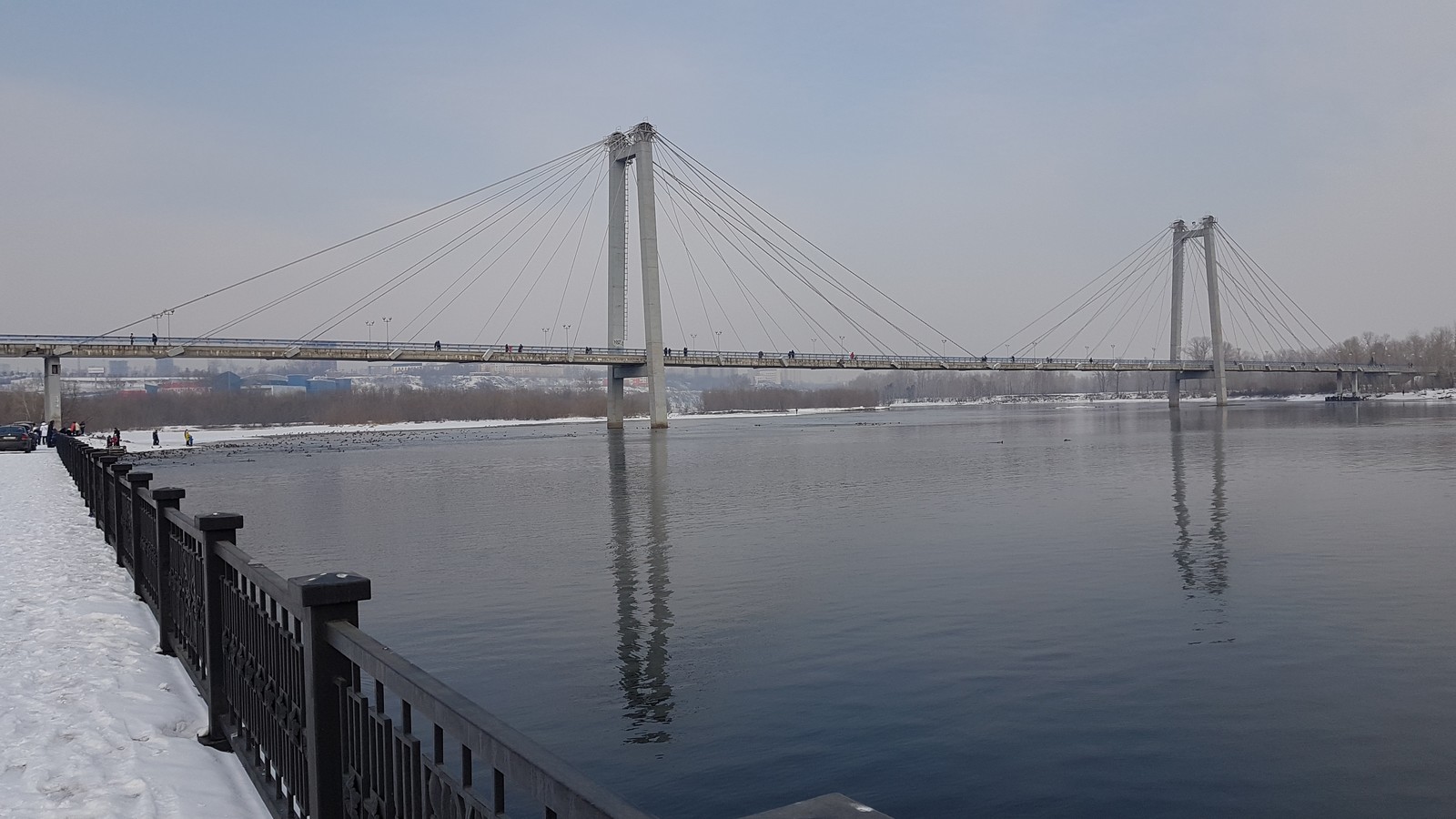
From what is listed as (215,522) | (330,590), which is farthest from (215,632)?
(330,590)

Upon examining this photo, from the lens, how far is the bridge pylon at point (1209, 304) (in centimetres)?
10806

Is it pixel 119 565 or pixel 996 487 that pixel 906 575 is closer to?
pixel 119 565

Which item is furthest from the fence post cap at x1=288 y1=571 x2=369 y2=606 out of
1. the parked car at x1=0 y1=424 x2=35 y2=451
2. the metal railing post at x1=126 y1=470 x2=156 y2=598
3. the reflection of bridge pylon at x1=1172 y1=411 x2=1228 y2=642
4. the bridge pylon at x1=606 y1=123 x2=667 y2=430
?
the bridge pylon at x1=606 y1=123 x2=667 y2=430

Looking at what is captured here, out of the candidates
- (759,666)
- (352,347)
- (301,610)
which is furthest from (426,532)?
(352,347)

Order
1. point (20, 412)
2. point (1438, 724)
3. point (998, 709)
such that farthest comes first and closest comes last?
1. point (20, 412)
2. point (998, 709)
3. point (1438, 724)

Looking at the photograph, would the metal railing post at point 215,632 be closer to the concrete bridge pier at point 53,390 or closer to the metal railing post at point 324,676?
the metal railing post at point 324,676

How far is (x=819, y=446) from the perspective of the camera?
2036 inches

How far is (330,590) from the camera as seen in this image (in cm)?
361

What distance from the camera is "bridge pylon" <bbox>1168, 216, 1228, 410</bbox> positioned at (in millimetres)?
108062

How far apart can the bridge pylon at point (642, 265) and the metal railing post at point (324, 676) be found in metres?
68.8

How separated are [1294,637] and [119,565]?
1346 cm

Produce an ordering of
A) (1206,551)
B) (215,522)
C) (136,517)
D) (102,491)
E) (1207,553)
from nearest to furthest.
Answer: (215,522) < (136,517) < (102,491) < (1207,553) < (1206,551)

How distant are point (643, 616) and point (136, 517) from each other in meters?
5.42

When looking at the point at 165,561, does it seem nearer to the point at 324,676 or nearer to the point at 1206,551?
the point at 324,676
